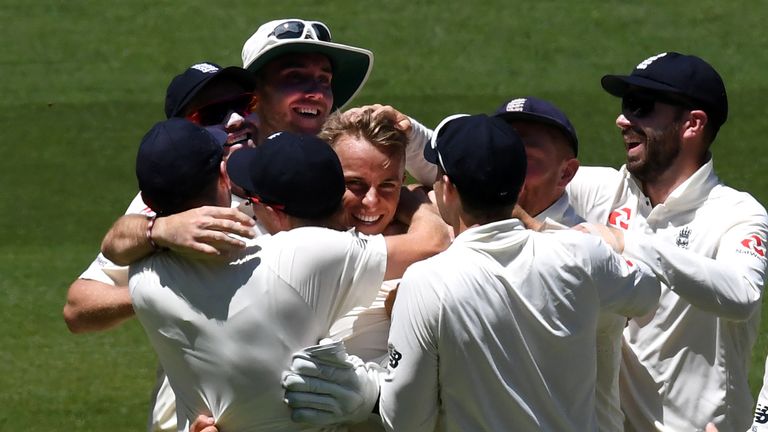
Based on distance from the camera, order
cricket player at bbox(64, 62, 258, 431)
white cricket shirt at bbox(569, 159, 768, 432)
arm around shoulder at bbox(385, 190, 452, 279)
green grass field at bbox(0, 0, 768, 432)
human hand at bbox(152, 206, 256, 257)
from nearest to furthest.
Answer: human hand at bbox(152, 206, 256, 257) → arm around shoulder at bbox(385, 190, 452, 279) → cricket player at bbox(64, 62, 258, 431) → white cricket shirt at bbox(569, 159, 768, 432) → green grass field at bbox(0, 0, 768, 432)

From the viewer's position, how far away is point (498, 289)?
3.66m

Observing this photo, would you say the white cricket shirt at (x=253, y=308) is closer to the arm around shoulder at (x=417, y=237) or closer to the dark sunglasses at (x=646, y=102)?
the arm around shoulder at (x=417, y=237)

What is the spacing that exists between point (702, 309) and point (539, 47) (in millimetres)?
6745

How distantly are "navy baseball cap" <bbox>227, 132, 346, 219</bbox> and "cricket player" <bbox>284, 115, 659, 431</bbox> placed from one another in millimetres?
288

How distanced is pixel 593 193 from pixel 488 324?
1.37 metres

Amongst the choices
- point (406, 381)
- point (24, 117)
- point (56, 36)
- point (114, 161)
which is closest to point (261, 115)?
point (406, 381)

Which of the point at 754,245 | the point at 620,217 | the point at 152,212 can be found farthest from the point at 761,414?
the point at 152,212

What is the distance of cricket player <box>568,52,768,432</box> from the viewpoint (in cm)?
445

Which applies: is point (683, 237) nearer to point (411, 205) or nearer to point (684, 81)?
point (684, 81)

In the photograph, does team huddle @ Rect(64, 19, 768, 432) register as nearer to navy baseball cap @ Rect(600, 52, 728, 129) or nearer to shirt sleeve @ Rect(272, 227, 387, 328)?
shirt sleeve @ Rect(272, 227, 387, 328)

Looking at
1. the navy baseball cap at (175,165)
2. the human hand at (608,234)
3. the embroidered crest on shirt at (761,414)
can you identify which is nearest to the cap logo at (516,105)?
the human hand at (608,234)

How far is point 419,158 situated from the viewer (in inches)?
187

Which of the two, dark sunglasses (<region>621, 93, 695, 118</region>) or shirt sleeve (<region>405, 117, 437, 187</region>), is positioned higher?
dark sunglasses (<region>621, 93, 695, 118</region>)

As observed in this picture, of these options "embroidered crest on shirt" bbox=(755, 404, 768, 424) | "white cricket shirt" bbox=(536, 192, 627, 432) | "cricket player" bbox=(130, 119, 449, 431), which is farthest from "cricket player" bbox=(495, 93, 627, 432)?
"embroidered crest on shirt" bbox=(755, 404, 768, 424)
